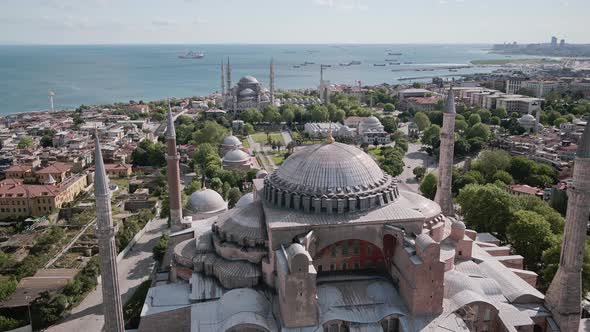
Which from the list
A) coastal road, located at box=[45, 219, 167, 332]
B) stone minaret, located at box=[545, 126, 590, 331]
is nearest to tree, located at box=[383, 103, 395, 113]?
coastal road, located at box=[45, 219, 167, 332]

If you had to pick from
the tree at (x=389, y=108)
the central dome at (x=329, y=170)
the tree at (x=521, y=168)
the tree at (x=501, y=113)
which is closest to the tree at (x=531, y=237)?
the central dome at (x=329, y=170)

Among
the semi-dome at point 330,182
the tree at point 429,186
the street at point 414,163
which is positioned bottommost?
the street at point 414,163

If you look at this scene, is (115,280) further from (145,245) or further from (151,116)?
(151,116)

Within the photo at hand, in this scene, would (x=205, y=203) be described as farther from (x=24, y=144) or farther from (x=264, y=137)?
(x=24, y=144)

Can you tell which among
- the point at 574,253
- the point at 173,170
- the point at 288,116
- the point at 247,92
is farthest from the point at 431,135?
the point at 574,253

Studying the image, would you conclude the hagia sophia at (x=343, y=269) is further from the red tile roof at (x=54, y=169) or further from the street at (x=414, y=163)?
the red tile roof at (x=54, y=169)

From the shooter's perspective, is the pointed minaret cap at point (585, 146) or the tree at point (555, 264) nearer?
the pointed minaret cap at point (585, 146)

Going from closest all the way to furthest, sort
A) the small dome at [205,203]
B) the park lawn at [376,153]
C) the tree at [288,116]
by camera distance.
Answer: the small dome at [205,203] → the park lawn at [376,153] → the tree at [288,116]

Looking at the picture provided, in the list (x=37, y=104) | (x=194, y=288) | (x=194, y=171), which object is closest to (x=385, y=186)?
(x=194, y=288)
